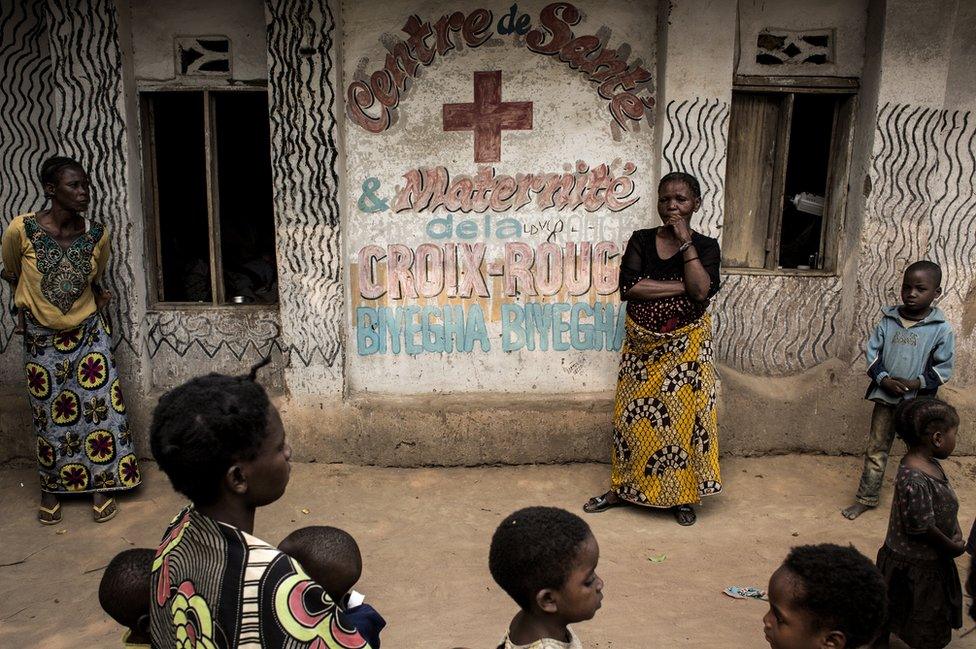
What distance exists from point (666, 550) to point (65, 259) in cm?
373

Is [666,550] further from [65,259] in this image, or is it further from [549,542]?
[65,259]

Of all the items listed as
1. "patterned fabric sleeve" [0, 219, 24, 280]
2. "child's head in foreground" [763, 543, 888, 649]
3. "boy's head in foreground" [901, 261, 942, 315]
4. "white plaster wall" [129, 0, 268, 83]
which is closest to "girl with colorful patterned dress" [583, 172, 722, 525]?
"boy's head in foreground" [901, 261, 942, 315]

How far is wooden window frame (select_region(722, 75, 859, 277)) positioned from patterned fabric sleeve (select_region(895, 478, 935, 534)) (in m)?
2.49

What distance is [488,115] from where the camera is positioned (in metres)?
4.85

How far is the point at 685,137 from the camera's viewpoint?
4.74 meters

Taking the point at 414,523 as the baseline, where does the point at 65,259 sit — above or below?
above

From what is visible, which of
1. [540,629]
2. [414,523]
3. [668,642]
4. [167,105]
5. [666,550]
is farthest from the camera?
[167,105]

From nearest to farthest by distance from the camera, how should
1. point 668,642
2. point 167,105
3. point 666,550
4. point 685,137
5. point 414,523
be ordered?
point 668,642
point 666,550
point 414,523
point 685,137
point 167,105

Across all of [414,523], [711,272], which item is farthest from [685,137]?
[414,523]

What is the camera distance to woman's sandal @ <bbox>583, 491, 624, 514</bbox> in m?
4.45

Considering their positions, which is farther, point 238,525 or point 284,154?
point 284,154

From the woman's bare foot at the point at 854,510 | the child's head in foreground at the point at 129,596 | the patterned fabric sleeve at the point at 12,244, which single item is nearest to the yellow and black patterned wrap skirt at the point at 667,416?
the woman's bare foot at the point at 854,510

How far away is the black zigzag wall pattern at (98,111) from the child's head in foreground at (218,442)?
3.81 metres

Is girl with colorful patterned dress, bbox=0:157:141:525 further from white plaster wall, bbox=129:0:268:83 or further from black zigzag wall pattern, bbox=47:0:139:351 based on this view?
white plaster wall, bbox=129:0:268:83
